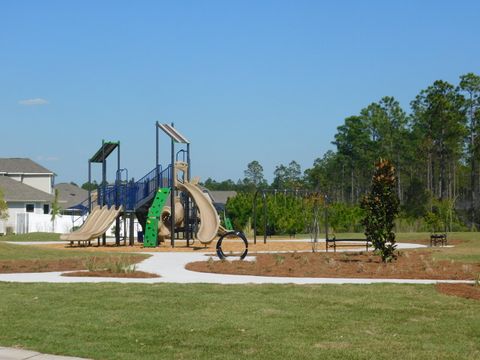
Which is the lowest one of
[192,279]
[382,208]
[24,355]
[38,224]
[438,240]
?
[24,355]

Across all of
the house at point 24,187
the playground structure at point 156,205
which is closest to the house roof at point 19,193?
the house at point 24,187

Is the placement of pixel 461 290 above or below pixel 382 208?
below

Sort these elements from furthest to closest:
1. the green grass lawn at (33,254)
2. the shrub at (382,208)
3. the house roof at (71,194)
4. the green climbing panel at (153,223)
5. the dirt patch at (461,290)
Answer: the house roof at (71,194)
the green climbing panel at (153,223)
the green grass lawn at (33,254)
the shrub at (382,208)
the dirt patch at (461,290)

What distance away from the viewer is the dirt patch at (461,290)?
1253cm

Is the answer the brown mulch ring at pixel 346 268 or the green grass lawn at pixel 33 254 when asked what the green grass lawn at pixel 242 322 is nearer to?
the brown mulch ring at pixel 346 268

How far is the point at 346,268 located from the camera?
59.9 feet

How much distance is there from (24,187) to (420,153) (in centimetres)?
4104

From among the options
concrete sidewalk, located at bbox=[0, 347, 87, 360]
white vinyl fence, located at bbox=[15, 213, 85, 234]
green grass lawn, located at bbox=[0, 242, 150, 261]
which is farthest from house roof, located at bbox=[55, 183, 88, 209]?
concrete sidewalk, located at bbox=[0, 347, 87, 360]

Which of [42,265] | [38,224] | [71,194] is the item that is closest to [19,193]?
[38,224]

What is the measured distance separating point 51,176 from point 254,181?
301 ft

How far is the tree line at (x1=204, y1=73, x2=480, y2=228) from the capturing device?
214 feet

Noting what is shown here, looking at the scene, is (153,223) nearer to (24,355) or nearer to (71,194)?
(24,355)

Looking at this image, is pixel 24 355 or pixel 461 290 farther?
pixel 461 290

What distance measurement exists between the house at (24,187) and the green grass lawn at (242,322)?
42.2m
